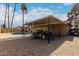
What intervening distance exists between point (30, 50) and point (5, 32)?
1.76ft

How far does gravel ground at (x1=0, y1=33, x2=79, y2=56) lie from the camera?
5.47m

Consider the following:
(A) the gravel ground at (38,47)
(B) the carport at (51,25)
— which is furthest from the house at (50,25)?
(A) the gravel ground at (38,47)

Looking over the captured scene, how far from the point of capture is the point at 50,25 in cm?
552

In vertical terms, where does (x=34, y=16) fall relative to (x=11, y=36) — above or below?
above

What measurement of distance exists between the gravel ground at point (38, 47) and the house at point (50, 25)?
145 millimetres

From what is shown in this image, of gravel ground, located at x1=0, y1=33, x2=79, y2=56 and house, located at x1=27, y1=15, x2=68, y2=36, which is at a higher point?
house, located at x1=27, y1=15, x2=68, y2=36

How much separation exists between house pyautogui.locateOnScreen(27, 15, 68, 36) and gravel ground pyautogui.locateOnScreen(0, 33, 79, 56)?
0.48 ft

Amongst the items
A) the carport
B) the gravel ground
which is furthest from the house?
the gravel ground

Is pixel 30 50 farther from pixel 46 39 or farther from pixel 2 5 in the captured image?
pixel 2 5

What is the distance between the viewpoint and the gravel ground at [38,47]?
547cm

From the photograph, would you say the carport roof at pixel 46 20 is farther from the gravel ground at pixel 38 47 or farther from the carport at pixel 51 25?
the gravel ground at pixel 38 47

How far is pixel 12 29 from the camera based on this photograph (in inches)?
217

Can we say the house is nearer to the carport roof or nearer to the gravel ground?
the carport roof

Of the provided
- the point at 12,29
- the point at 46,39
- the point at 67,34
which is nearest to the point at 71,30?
the point at 67,34
